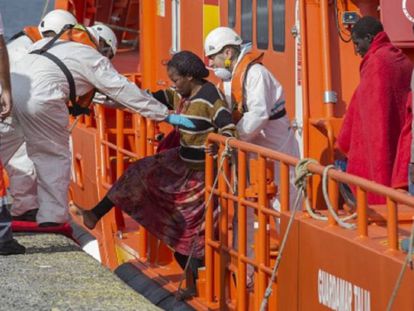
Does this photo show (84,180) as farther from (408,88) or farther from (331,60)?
(408,88)

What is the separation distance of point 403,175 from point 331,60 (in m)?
1.72

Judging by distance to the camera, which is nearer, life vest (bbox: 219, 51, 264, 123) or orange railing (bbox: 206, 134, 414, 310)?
orange railing (bbox: 206, 134, 414, 310)

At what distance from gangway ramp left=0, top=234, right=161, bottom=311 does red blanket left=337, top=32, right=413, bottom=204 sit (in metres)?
1.28

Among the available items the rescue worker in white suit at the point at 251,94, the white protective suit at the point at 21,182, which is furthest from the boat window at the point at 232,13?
the white protective suit at the point at 21,182

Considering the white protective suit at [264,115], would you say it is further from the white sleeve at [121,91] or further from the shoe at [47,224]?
the shoe at [47,224]

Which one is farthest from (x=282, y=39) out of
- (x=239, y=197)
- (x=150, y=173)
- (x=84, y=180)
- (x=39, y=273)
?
(x=84, y=180)

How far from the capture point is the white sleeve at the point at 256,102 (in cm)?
725

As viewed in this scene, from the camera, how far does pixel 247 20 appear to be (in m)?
8.41

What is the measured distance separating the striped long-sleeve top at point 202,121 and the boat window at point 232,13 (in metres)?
1.52

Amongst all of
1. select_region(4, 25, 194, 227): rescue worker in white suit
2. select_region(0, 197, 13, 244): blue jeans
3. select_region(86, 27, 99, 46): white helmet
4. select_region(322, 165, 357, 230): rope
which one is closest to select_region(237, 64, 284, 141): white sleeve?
select_region(4, 25, 194, 227): rescue worker in white suit

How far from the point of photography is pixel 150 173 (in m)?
7.38

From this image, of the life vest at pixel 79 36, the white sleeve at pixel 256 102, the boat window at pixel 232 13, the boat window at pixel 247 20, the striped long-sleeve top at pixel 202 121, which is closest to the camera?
the striped long-sleeve top at pixel 202 121

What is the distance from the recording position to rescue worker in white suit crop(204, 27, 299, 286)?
286 inches

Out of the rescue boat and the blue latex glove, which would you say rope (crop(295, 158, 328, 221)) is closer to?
the rescue boat
